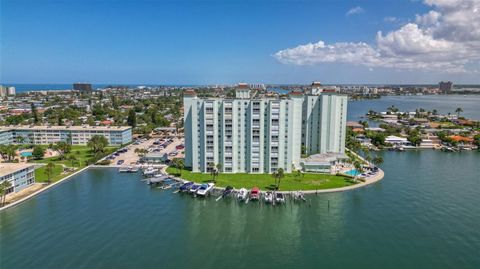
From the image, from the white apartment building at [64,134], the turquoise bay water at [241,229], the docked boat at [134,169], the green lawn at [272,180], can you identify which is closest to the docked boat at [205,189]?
the turquoise bay water at [241,229]

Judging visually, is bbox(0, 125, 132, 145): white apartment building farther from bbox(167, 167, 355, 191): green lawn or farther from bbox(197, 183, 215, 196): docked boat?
bbox(197, 183, 215, 196): docked boat

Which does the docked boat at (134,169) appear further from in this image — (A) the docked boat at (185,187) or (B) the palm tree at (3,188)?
(B) the palm tree at (3,188)

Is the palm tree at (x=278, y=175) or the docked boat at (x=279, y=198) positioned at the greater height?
the palm tree at (x=278, y=175)

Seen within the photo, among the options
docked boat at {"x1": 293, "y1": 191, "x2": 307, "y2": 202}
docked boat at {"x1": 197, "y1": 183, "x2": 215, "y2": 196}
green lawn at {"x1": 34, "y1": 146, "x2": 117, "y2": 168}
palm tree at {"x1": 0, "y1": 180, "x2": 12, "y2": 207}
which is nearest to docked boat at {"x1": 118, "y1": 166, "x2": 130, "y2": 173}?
green lawn at {"x1": 34, "y1": 146, "x2": 117, "y2": 168}

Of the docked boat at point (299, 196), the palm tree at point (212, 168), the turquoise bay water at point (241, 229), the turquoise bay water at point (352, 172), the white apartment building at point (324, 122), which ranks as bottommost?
the turquoise bay water at point (241, 229)

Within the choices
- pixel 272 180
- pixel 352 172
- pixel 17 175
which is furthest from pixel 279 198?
pixel 17 175

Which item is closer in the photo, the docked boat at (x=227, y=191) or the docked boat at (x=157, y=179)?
the docked boat at (x=227, y=191)

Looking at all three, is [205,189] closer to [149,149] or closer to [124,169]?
[124,169]
